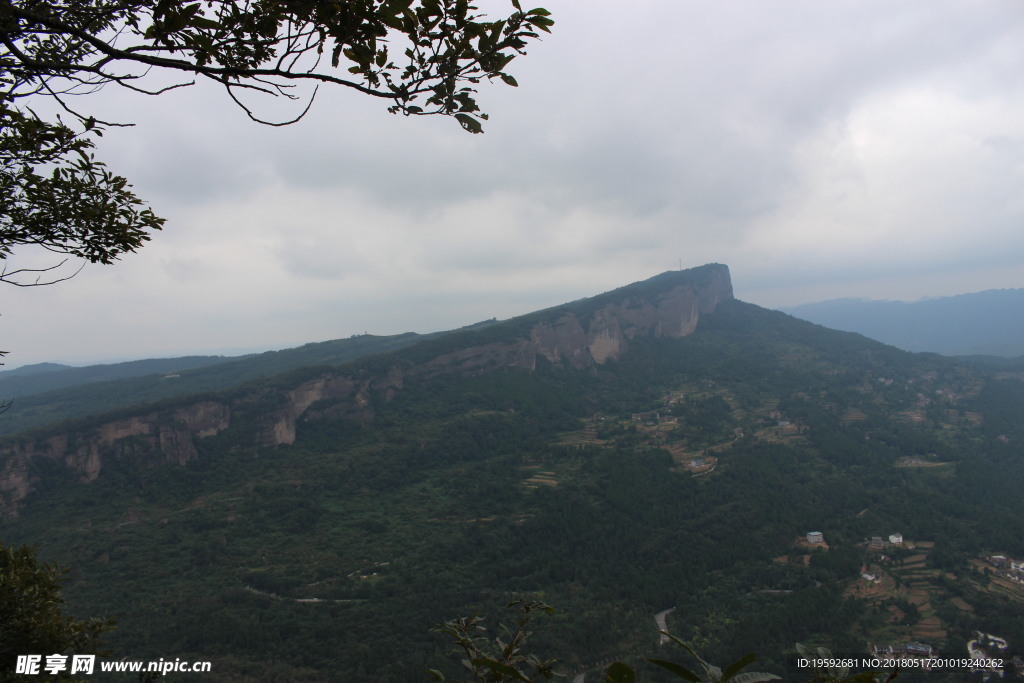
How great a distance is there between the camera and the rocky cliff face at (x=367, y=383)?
148ft

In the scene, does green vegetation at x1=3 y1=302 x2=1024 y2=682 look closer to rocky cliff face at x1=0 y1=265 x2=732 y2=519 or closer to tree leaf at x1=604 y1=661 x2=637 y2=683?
rocky cliff face at x1=0 y1=265 x2=732 y2=519

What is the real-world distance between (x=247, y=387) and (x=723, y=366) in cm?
7512

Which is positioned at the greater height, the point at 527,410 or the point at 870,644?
the point at 527,410

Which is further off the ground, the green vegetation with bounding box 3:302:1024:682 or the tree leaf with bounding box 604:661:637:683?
the tree leaf with bounding box 604:661:637:683

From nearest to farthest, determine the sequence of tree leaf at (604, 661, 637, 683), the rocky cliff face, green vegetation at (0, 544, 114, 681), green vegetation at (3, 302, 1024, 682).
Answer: tree leaf at (604, 661, 637, 683) < green vegetation at (0, 544, 114, 681) < green vegetation at (3, 302, 1024, 682) < the rocky cliff face

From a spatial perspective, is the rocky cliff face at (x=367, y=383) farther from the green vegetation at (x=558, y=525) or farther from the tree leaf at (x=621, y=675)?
the tree leaf at (x=621, y=675)

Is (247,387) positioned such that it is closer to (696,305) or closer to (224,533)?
(224,533)

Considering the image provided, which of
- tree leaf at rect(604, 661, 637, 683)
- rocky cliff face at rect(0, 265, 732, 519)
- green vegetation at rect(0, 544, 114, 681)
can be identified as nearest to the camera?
tree leaf at rect(604, 661, 637, 683)

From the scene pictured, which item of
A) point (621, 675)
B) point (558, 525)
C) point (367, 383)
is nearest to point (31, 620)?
point (621, 675)

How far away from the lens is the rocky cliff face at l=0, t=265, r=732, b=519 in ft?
148

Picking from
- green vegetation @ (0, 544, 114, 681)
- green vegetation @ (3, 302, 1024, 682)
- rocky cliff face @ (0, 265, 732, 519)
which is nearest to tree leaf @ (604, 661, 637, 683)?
green vegetation @ (0, 544, 114, 681)

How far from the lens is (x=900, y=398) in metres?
76.9

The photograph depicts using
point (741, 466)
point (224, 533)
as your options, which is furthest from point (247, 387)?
point (741, 466)

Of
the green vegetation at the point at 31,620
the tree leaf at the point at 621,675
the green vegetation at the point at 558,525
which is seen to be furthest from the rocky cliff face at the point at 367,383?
the tree leaf at the point at 621,675
